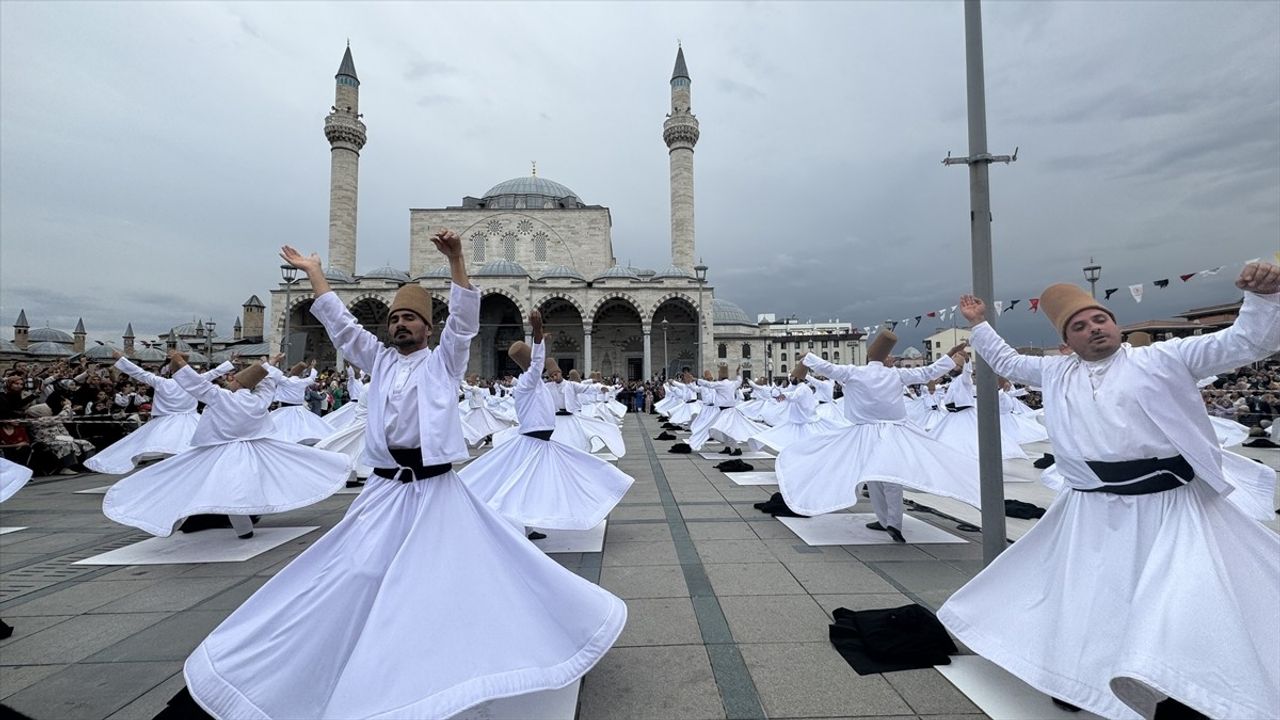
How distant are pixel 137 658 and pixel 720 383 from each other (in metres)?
11.7

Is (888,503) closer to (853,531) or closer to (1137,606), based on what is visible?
(853,531)

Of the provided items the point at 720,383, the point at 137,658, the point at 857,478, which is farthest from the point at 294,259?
the point at 720,383

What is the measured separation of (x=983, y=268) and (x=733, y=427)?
9869 millimetres

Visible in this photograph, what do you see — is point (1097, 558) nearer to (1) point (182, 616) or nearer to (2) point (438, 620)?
(2) point (438, 620)

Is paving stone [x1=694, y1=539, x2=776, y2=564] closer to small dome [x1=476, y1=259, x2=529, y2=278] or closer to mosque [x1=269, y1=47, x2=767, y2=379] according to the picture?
mosque [x1=269, y1=47, x2=767, y2=379]

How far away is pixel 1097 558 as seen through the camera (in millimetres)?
2580

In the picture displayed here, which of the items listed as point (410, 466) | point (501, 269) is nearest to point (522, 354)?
point (410, 466)

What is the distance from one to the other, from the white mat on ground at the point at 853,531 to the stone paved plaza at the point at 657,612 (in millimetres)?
183

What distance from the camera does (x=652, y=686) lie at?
9.78ft

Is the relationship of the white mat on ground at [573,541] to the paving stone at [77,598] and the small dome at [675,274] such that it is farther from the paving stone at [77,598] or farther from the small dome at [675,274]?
the small dome at [675,274]

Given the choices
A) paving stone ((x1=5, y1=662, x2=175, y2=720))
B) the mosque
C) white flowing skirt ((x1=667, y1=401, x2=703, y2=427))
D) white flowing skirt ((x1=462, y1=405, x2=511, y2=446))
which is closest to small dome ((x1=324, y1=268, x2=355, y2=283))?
the mosque

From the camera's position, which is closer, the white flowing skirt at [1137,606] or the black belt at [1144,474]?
the white flowing skirt at [1137,606]

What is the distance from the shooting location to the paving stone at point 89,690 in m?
2.87

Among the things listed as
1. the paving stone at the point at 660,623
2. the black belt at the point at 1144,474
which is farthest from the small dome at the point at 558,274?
the black belt at the point at 1144,474
